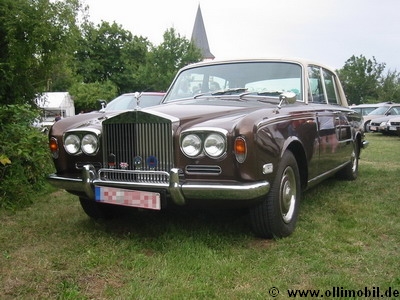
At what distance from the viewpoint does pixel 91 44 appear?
43.1 metres

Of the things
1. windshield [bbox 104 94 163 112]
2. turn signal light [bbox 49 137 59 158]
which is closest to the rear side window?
turn signal light [bbox 49 137 59 158]

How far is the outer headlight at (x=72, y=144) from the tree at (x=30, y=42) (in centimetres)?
236

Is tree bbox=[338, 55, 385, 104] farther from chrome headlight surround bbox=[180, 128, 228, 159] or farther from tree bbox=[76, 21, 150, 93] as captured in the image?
chrome headlight surround bbox=[180, 128, 228, 159]

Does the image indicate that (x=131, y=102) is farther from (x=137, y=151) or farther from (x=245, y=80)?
(x=137, y=151)

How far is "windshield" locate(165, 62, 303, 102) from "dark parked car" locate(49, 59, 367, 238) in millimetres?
16

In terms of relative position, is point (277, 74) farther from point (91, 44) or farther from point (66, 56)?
point (91, 44)

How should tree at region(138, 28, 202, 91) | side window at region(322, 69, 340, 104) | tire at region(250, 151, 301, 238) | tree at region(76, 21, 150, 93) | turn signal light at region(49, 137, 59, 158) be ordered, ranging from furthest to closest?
tree at region(76, 21, 150, 93) < tree at region(138, 28, 202, 91) < side window at region(322, 69, 340, 104) < turn signal light at region(49, 137, 59, 158) < tire at region(250, 151, 301, 238)

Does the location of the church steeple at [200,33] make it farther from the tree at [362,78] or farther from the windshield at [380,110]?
the windshield at [380,110]

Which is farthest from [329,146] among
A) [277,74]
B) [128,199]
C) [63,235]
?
[63,235]

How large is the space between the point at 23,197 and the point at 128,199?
7.67ft

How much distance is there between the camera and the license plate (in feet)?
10.1

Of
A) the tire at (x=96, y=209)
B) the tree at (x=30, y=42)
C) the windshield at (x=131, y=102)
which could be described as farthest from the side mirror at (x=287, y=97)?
the windshield at (x=131, y=102)

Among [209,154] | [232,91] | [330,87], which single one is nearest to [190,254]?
[209,154]

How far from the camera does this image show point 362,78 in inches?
2085
